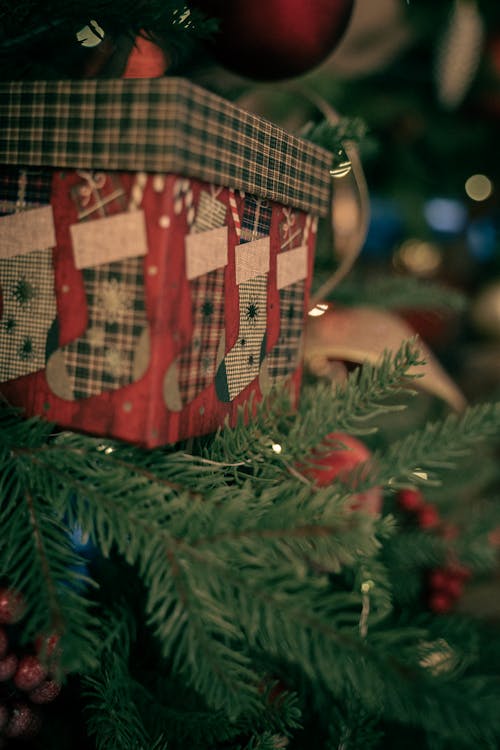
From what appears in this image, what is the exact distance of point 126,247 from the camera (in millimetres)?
394

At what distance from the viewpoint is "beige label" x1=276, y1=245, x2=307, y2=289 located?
52cm

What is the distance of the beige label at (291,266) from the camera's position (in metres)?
0.52

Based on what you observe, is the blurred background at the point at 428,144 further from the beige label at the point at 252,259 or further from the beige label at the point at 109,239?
the beige label at the point at 109,239

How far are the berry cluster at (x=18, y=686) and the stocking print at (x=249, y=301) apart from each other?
8.6 inches

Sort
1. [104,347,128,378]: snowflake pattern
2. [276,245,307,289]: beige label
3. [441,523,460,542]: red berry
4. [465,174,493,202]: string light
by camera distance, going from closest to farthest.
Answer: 1. [104,347,128,378]: snowflake pattern
2. [276,245,307,289]: beige label
3. [441,523,460,542]: red berry
4. [465,174,493,202]: string light

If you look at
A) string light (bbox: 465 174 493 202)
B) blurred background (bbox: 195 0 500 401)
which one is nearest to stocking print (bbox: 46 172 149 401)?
blurred background (bbox: 195 0 500 401)

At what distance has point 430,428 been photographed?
0.43 m

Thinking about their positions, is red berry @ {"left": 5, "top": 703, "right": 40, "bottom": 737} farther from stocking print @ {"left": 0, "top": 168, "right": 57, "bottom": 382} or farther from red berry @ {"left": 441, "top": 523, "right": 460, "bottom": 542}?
red berry @ {"left": 441, "top": 523, "right": 460, "bottom": 542}

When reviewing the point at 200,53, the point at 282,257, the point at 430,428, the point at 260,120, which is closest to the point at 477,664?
the point at 430,428

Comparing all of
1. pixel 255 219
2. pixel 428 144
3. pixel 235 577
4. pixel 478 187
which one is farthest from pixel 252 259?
pixel 478 187

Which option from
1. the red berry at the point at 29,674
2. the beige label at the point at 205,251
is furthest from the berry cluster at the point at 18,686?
the beige label at the point at 205,251

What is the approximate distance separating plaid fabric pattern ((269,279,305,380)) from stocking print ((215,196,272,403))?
0.03 m

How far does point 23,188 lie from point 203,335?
6.6 inches

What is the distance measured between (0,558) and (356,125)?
487 mm
